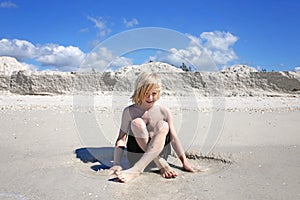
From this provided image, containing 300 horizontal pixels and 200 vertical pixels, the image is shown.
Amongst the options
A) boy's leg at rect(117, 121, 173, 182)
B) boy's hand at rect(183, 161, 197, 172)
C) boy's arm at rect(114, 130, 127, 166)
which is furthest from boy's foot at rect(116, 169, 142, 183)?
boy's hand at rect(183, 161, 197, 172)

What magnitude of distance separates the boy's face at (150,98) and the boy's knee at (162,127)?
0.22 meters

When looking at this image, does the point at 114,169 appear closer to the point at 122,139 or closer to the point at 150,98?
the point at 122,139

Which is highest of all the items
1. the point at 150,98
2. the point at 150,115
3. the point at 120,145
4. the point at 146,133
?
the point at 150,98

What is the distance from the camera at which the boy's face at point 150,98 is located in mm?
3251

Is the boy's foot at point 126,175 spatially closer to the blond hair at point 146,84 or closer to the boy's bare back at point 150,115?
the boy's bare back at point 150,115

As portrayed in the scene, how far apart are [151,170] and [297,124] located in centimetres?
420

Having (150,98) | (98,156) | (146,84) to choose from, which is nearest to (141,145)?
(150,98)

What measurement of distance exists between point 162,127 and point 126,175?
57 centimetres

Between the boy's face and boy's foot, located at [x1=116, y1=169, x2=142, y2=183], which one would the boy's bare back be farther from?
boy's foot, located at [x1=116, y1=169, x2=142, y2=183]

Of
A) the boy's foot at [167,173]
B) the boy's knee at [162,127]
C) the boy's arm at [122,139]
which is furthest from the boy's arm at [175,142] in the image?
the boy's arm at [122,139]

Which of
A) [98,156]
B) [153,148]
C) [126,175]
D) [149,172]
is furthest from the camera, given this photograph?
[98,156]

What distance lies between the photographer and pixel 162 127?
127 inches

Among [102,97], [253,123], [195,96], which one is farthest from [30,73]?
[253,123]

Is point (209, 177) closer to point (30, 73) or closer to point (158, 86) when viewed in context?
point (158, 86)
